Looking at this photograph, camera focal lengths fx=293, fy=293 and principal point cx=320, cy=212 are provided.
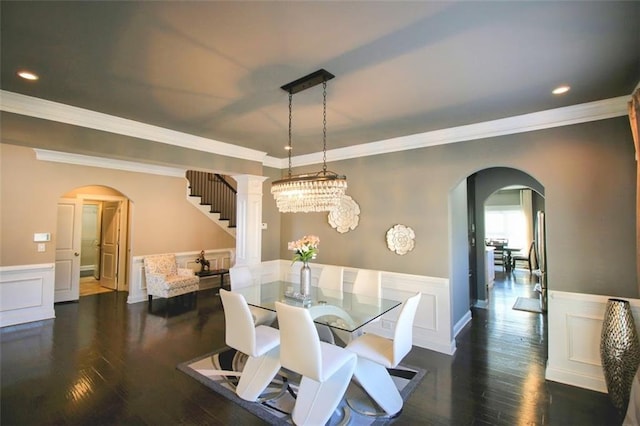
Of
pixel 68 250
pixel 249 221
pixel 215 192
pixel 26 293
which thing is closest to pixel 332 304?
pixel 249 221

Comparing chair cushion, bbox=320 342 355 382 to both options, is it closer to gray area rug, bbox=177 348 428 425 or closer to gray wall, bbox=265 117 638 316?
gray area rug, bbox=177 348 428 425

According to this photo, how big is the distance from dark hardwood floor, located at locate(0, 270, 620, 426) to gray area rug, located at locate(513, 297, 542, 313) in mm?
672

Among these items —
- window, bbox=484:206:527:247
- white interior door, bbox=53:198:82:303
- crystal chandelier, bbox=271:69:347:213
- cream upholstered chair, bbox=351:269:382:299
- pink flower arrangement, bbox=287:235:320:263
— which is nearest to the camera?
crystal chandelier, bbox=271:69:347:213

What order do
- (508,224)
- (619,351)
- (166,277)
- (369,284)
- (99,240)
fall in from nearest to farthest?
(619,351)
(369,284)
(166,277)
(99,240)
(508,224)

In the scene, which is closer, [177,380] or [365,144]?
[177,380]

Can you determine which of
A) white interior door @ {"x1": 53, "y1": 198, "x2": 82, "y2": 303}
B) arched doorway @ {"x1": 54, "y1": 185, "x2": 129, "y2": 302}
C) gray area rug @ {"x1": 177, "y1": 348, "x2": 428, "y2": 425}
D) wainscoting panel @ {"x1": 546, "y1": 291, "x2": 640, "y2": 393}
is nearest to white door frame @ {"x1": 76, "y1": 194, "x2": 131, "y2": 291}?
arched doorway @ {"x1": 54, "y1": 185, "x2": 129, "y2": 302}

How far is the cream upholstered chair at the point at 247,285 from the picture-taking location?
3.65 meters

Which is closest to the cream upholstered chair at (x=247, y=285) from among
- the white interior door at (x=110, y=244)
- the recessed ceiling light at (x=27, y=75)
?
the recessed ceiling light at (x=27, y=75)

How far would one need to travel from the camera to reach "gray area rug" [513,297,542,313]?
5365mm

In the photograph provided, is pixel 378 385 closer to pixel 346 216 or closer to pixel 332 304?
pixel 332 304

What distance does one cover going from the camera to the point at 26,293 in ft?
15.1

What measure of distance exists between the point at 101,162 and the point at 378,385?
19.7 feet

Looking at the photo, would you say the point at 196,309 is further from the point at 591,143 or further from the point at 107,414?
the point at 591,143

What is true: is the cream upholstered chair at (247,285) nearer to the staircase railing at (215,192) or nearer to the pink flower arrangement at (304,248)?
the pink flower arrangement at (304,248)
